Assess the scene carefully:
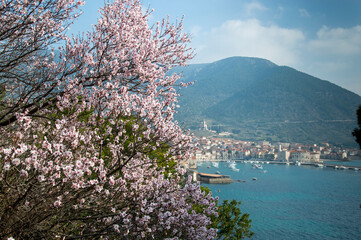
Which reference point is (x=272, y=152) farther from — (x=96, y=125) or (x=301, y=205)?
(x=96, y=125)

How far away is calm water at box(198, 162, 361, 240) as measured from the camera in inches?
1326

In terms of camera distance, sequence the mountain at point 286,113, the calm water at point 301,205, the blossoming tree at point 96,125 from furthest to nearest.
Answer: the mountain at point 286,113 < the calm water at point 301,205 < the blossoming tree at point 96,125

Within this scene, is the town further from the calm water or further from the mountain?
the calm water

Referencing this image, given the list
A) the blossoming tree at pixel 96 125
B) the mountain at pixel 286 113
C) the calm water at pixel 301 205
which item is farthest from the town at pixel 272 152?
the blossoming tree at pixel 96 125

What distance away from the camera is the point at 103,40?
5516 millimetres

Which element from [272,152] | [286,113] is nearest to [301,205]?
[272,152]

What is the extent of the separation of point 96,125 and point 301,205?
4960cm

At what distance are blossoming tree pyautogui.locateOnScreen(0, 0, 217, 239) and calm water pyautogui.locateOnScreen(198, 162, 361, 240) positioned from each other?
2872 cm

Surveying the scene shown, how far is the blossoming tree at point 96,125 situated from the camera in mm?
3582

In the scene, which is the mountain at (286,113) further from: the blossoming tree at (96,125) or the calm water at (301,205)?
the blossoming tree at (96,125)

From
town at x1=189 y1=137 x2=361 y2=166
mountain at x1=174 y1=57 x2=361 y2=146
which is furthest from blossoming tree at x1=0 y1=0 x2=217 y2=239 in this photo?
mountain at x1=174 y1=57 x2=361 y2=146

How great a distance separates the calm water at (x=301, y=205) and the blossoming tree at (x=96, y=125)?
28718 millimetres

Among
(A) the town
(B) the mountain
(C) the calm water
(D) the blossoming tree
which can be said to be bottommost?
(C) the calm water

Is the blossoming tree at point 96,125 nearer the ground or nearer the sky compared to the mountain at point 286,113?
nearer the ground
